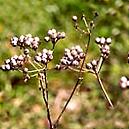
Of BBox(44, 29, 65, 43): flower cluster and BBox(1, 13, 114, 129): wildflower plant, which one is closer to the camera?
BBox(1, 13, 114, 129): wildflower plant

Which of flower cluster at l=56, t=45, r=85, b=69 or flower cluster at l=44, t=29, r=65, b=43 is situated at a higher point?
flower cluster at l=44, t=29, r=65, b=43

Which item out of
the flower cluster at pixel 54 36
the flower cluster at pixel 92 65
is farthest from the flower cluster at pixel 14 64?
the flower cluster at pixel 92 65

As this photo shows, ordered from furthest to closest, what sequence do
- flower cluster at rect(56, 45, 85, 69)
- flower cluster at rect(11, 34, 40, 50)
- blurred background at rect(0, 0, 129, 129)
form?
1. blurred background at rect(0, 0, 129, 129)
2. flower cluster at rect(11, 34, 40, 50)
3. flower cluster at rect(56, 45, 85, 69)

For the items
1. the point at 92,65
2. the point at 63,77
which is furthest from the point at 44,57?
the point at 63,77

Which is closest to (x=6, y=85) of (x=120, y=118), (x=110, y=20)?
(x=120, y=118)

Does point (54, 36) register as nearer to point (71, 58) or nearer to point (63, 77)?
point (71, 58)

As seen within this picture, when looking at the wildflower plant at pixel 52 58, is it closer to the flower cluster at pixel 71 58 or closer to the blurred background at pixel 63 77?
the flower cluster at pixel 71 58

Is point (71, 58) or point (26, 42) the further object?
point (26, 42)

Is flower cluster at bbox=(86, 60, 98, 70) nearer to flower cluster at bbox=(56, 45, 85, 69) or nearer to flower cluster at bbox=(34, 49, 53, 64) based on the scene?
flower cluster at bbox=(56, 45, 85, 69)

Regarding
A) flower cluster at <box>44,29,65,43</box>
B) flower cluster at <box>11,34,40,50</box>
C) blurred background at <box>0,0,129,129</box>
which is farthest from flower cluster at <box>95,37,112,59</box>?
blurred background at <box>0,0,129,129</box>

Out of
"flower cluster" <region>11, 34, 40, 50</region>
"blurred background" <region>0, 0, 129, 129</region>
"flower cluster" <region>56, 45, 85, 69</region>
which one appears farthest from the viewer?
"blurred background" <region>0, 0, 129, 129</region>
